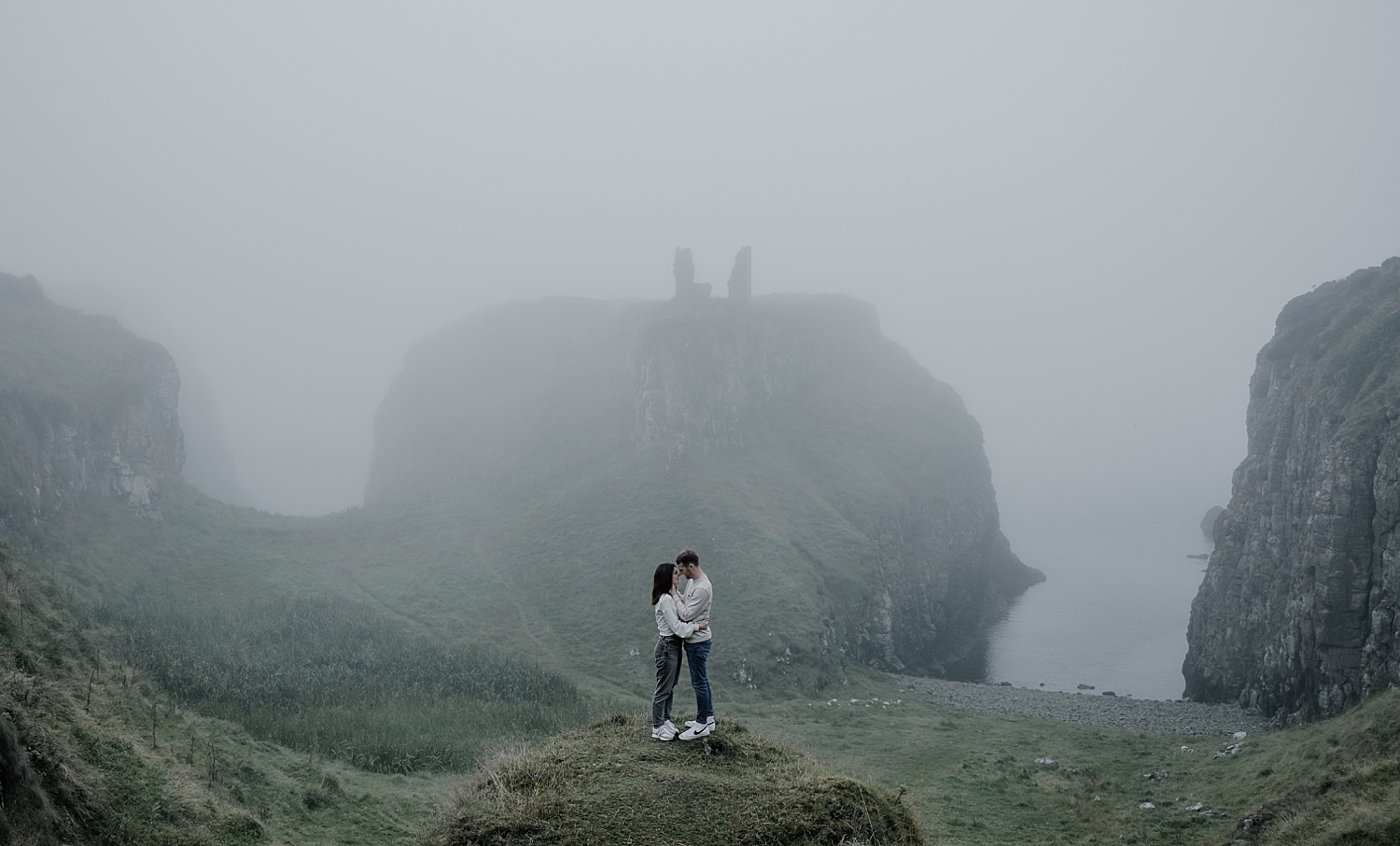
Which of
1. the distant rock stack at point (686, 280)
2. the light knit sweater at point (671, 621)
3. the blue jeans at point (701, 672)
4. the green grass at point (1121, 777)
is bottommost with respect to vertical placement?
the green grass at point (1121, 777)

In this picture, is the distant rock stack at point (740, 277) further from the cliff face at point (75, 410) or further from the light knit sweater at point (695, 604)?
the light knit sweater at point (695, 604)

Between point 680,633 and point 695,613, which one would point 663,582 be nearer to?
point 695,613

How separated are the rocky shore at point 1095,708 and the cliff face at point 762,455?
8384 millimetres

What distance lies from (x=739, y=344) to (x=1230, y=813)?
232 ft

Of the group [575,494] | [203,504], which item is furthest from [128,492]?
[575,494]

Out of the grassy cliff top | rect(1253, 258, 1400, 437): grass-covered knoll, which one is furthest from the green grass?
the grassy cliff top

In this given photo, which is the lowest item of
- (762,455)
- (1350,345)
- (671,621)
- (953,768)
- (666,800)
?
(953,768)

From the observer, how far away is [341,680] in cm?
3894

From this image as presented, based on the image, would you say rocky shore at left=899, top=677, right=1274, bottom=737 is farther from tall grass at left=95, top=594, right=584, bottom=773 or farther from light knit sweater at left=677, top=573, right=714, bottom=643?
light knit sweater at left=677, top=573, right=714, bottom=643

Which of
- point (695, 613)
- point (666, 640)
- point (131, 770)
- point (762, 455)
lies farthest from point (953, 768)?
point (762, 455)

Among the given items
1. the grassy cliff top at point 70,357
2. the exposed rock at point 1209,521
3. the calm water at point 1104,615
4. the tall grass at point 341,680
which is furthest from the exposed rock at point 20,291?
the exposed rock at point 1209,521

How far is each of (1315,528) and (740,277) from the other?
67524 millimetres

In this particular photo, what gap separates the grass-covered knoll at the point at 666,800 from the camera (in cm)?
1258

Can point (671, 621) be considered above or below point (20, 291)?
below
